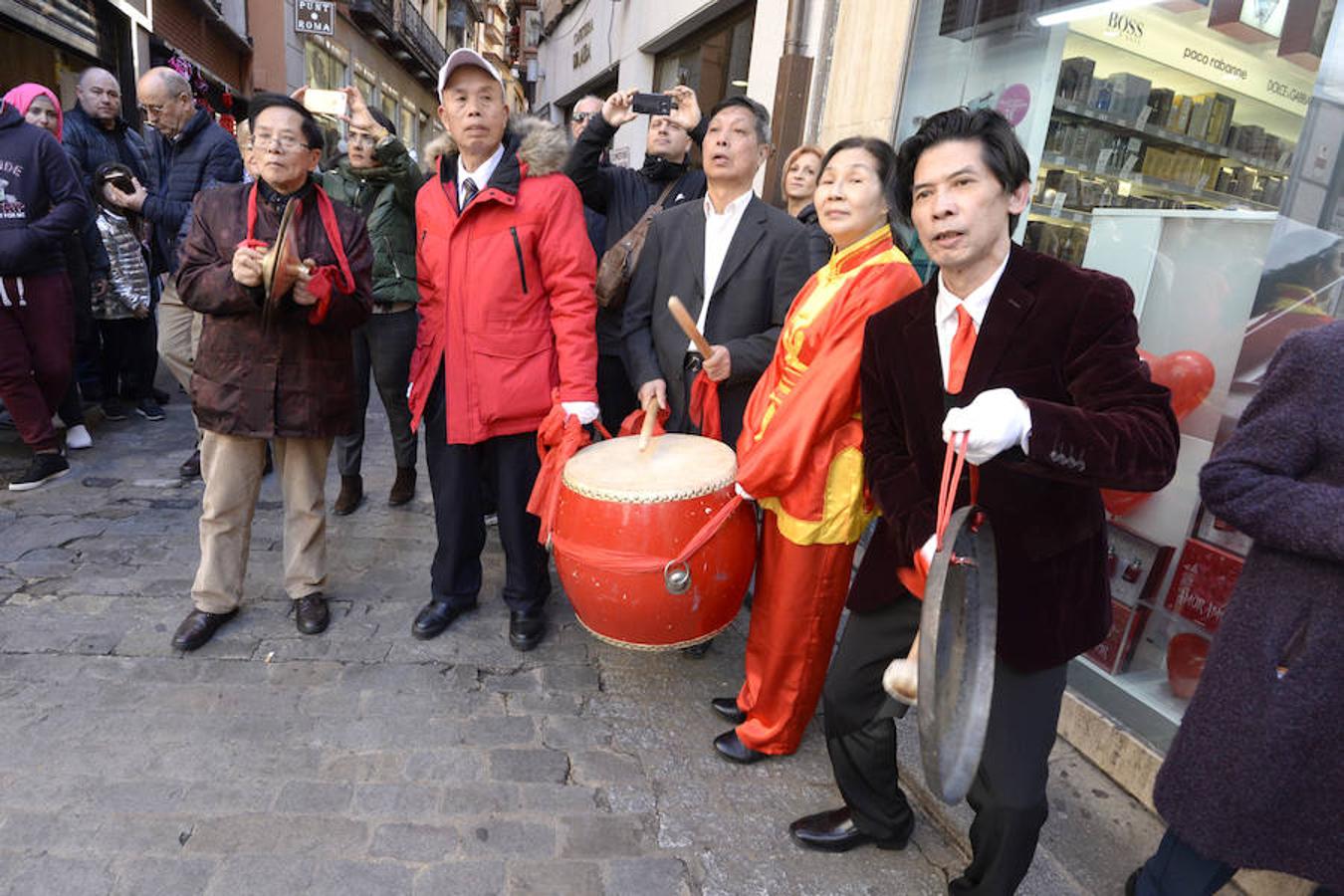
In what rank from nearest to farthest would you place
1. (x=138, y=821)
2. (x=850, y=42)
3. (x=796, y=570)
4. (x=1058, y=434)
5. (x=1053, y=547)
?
(x=1058, y=434) → (x=1053, y=547) → (x=138, y=821) → (x=796, y=570) → (x=850, y=42)

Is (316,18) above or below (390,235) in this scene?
above

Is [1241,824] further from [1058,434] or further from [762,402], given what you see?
[762,402]

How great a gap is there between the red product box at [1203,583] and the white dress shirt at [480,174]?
2771 mm

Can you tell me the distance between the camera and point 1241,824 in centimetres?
152

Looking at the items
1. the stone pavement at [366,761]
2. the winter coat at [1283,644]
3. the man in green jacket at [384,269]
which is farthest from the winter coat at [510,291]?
the winter coat at [1283,644]

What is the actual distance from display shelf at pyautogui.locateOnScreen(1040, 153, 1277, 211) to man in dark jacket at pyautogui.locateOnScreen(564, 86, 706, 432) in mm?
1671

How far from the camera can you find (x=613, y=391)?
12.1ft

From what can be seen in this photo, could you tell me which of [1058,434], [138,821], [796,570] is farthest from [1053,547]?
[138,821]

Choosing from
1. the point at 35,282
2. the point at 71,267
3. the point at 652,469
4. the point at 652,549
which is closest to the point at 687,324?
the point at 652,469

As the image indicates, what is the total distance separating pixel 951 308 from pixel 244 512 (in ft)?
8.77

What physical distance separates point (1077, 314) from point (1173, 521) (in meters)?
1.53

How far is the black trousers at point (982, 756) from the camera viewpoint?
1.71 m

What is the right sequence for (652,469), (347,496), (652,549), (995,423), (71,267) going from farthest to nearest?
(71,267), (347,496), (652,469), (652,549), (995,423)

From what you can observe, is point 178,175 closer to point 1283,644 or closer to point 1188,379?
point 1188,379
